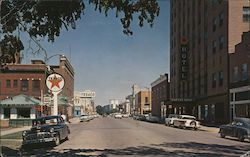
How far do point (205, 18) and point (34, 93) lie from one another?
31.4 m

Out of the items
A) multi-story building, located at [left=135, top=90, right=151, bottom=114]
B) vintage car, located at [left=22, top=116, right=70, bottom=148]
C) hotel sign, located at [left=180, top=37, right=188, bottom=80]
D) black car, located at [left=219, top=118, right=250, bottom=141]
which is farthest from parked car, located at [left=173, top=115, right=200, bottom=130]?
multi-story building, located at [left=135, top=90, right=151, bottom=114]

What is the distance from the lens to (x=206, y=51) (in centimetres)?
6475

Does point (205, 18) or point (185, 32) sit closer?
point (205, 18)

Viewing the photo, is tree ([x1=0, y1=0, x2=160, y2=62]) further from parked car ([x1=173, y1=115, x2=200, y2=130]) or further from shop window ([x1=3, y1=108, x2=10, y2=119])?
shop window ([x1=3, y1=108, x2=10, y2=119])

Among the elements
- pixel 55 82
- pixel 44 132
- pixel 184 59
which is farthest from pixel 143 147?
pixel 184 59

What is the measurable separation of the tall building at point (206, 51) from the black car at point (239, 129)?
1579 centimetres

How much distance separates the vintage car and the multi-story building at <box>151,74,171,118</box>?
6414cm

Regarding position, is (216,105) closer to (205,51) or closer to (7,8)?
(205,51)

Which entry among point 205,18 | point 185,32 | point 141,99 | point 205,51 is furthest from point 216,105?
point 141,99

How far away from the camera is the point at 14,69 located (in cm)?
7638

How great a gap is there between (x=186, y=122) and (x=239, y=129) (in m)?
20.6

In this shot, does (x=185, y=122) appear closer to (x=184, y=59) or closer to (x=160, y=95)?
(x=184, y=59)

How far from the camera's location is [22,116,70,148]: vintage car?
22070 millimetres

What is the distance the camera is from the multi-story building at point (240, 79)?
155 ft
